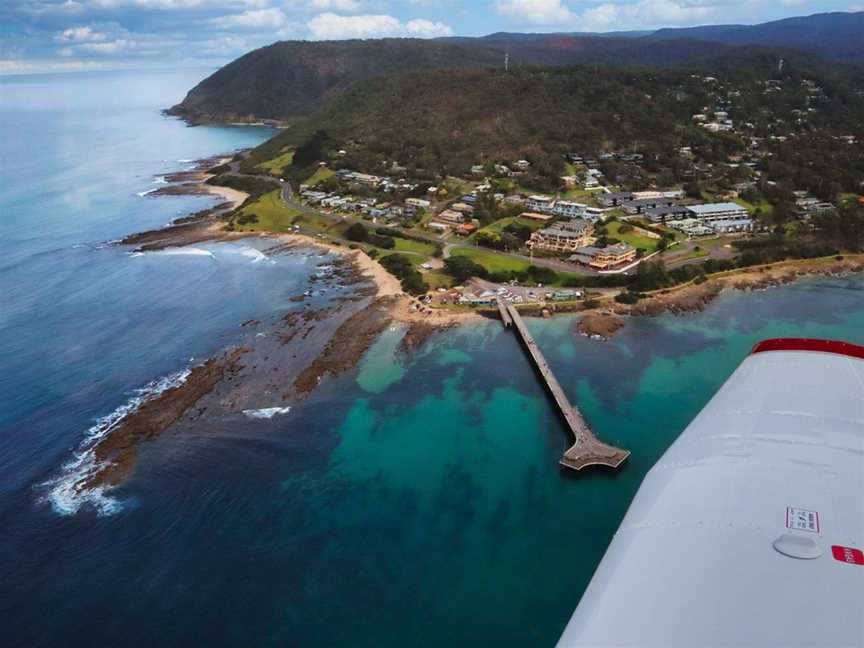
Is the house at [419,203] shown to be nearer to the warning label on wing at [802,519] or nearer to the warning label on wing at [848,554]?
the warning label on wing at [802,519]

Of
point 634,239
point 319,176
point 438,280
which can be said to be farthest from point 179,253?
point 634,239

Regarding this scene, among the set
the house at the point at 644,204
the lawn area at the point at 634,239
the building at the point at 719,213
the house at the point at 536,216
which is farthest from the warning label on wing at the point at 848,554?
the house at the point at 644,204

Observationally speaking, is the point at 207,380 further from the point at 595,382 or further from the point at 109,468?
the point at 595,382

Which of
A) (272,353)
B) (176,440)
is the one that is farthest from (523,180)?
(176,440)

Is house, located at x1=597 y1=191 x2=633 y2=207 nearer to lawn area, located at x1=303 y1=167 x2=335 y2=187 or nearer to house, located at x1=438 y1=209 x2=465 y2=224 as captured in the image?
house, located at x1=438 y1=209 x2=465 y2=224

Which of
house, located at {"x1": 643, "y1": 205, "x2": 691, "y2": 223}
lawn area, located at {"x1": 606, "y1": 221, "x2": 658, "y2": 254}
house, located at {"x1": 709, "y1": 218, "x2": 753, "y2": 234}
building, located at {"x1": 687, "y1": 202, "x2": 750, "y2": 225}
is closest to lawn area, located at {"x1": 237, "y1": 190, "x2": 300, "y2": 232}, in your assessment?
lawn area, located at {"x1": 606, "y1": 221, "x2": 658, "y2": 254}
